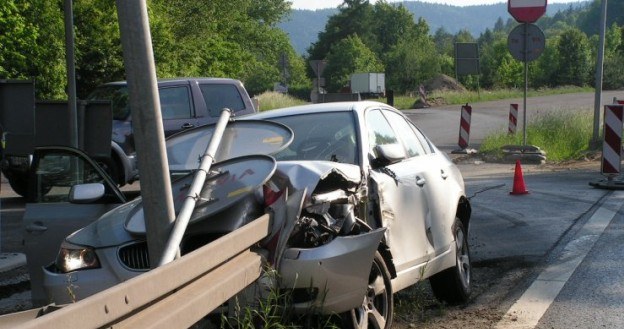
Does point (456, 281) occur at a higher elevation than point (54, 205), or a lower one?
lower

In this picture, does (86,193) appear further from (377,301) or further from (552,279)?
(552,279)

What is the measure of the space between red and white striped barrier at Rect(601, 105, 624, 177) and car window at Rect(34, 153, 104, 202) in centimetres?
936

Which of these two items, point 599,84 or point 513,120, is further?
point 513,120

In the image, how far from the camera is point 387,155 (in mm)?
6043

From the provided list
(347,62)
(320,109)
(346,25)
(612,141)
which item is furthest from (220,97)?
(346,25)

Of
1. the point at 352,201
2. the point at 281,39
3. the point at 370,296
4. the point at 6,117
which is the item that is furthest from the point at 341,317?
the point at 281,39

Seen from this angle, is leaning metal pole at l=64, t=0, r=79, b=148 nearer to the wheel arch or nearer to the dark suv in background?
the dark suv in background

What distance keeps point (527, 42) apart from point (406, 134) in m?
13.8

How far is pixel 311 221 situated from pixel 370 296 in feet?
2.21

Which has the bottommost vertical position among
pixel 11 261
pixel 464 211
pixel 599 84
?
pixel 11 261

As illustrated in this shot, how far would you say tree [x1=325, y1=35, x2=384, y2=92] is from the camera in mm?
106988

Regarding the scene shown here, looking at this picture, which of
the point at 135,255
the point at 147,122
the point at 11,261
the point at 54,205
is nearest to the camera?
the point at 147,122

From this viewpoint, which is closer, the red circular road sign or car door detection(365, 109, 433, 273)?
car door detection(365, 109, 433, 273)

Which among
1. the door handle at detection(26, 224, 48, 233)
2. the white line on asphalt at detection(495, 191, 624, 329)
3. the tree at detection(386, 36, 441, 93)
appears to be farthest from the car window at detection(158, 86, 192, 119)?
the tree at detection(386, 36, 441, 93)
